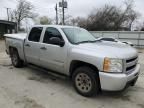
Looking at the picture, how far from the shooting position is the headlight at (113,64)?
400cm

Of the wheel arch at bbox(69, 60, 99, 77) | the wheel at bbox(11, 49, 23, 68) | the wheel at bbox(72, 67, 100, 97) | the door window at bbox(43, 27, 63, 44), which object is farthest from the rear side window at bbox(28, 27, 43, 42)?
the wheel at bbox(72, 67, 100, 97)

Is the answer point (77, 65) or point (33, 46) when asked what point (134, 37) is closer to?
point (33, 46)

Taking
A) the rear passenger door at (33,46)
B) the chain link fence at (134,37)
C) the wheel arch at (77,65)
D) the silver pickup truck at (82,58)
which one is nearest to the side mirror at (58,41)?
the silver pickup truck at (82,58)

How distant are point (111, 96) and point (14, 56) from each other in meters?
4.46

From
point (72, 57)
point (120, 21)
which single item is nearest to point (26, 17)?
point (120, 21)

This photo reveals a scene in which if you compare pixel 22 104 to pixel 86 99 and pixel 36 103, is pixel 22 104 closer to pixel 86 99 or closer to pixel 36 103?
pixel 36 103

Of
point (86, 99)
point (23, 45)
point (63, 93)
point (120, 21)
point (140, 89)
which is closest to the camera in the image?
point (86, 99)

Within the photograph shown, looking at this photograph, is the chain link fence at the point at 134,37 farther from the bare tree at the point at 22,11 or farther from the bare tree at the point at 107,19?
the bare tree at the point at 22,11

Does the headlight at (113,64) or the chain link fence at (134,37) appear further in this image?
the chain link fence at (134,37)

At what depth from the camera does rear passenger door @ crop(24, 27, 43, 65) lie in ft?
19.3

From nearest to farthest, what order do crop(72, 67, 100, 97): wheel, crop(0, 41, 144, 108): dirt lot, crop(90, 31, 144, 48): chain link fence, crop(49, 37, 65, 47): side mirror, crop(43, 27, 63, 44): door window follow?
crop(0, 41, 144, 108): dirt lot < crop(72, 67, 100, 97): wheel < crop(49, 37, 65, 47): side mirror < crop(43, 27, 63, 44): door window < crop(90, 31, 144, 48): chain link fence

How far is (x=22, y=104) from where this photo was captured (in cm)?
410

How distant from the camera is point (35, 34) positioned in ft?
20.2

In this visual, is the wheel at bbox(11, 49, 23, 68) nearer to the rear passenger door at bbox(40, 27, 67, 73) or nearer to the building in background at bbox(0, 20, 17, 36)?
the rear passenger door at bbox(40, 27, 67, 73)
